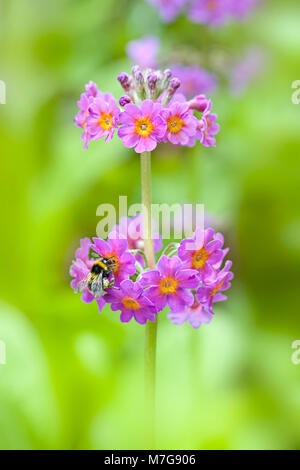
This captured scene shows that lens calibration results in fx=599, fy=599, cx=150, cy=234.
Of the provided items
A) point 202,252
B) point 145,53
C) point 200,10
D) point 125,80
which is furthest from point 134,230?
point 200,10

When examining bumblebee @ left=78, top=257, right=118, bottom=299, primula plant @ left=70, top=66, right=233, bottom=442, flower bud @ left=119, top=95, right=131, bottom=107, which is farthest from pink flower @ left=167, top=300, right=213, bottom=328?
flower bud @ left=119, top=95, right=131, bottom=107

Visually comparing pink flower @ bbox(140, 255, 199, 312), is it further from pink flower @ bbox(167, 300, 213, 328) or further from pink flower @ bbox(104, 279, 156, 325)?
pink flower @ bbox(167, 300, 213, 328)

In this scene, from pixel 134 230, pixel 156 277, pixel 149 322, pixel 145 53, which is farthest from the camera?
pixel 145 53

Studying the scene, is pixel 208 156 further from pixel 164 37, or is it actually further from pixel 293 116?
pixel 164 37

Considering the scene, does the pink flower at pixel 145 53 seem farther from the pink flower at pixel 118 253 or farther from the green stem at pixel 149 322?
the pink flower at pixel 118 253

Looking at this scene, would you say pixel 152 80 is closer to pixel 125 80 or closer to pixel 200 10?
→ pixel 125 80

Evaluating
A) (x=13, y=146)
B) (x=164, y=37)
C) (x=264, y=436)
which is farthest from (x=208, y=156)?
(x=264, y=436)
